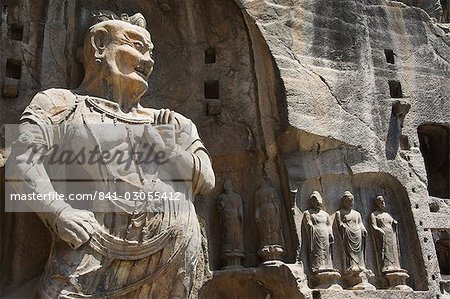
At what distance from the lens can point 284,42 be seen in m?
6.42

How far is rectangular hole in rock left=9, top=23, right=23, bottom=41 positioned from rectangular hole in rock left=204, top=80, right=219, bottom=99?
76.9 inches

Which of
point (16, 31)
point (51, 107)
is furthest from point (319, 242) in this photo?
point (16, 31)

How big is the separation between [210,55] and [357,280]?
283cm

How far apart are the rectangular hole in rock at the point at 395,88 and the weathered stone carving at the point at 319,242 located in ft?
5.40

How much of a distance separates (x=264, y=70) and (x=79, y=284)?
10.0ft

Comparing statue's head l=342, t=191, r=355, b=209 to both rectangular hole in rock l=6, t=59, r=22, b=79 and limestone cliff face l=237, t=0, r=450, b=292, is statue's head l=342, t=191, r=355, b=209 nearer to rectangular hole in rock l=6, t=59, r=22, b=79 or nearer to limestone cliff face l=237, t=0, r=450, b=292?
limestone cliff face l=237, t=0, r=450, b=292

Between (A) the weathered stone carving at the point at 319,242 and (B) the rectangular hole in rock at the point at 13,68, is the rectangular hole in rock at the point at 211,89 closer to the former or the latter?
(A) the weathered stone carving at the point at 319,242

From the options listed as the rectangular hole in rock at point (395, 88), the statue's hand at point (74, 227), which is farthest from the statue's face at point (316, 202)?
the statue's hand at point (74, 227)

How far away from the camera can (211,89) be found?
21.9ft

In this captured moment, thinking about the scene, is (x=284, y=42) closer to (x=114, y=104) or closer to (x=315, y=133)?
(x=315, y=133)

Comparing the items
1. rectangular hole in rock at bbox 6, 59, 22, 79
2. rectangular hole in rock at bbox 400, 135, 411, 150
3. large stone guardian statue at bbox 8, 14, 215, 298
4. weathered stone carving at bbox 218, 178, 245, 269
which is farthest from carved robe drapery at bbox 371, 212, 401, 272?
rectangular hole in rock at bbox 6, 59, 22, 79

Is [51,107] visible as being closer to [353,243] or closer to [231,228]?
[231,228]

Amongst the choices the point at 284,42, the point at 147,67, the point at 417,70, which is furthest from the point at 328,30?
the point at 147,67

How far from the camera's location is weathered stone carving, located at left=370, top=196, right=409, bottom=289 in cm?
601
